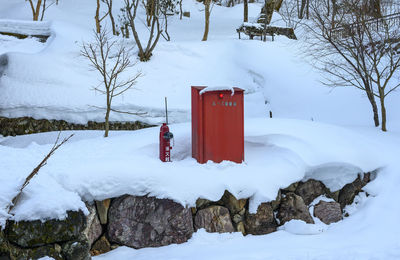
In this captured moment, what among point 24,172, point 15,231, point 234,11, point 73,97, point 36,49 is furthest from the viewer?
point 234,11

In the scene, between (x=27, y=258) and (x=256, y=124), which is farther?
(x=256, y=124)

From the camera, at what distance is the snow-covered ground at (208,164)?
411cm

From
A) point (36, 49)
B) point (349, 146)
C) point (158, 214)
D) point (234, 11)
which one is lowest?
point (158, 214)

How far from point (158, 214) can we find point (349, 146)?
3.41 m

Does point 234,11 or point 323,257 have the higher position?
point 234,11

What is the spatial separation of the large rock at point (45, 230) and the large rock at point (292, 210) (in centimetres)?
282

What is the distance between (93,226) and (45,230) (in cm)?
111

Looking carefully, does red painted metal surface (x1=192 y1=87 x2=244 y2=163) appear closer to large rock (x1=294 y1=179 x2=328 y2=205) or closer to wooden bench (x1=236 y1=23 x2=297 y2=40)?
large rock (x1=294 y1=179 x2=328 y2=205)

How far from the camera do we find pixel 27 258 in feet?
9.75

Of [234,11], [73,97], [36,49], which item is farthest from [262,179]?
[234,11]

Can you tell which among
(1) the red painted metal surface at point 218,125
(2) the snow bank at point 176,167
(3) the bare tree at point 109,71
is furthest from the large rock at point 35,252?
(3) the bare tree at point 109,71

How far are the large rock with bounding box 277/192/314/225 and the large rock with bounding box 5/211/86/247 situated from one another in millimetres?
2815

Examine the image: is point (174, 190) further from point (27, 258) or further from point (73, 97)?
point (73, 97)

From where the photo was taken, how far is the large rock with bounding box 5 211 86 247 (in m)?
2.93
